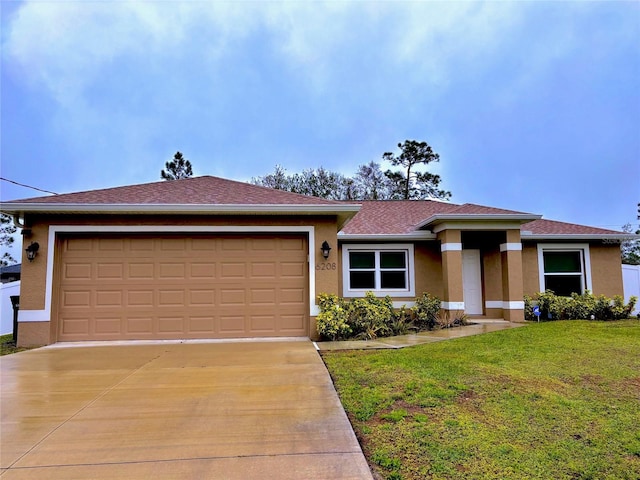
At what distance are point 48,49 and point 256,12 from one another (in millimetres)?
8412

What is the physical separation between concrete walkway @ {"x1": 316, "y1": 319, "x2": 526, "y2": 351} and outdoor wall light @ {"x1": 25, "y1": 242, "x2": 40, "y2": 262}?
21.2 feet

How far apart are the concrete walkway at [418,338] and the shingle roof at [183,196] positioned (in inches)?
128

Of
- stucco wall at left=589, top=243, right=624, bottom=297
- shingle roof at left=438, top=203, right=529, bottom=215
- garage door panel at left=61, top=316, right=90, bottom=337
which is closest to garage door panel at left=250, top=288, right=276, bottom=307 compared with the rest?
garage door panel at left=61, top=316, right=90, bottom=337

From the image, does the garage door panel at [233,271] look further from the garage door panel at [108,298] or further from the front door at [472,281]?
the front door at [472,281]

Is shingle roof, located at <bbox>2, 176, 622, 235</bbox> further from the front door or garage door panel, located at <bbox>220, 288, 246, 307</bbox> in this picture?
garage door panel, located at <bbox>220, 288, 246, 307</bbox>

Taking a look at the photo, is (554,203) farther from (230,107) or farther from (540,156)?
(230,107)

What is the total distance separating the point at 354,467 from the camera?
3025mm

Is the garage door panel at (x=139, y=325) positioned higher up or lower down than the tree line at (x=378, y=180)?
lower down

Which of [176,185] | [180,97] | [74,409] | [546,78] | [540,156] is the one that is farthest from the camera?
[540,156]

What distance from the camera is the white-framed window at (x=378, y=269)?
466 inches

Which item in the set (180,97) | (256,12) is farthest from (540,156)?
(180,97)

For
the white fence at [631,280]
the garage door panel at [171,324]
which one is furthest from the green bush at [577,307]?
the garage door panel at [171,324]

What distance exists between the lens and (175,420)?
405cm

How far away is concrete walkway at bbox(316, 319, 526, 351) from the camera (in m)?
7.67
